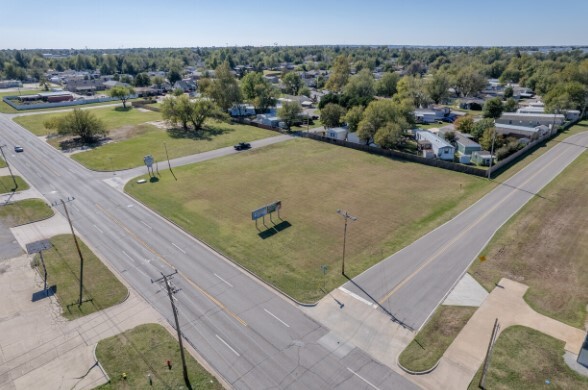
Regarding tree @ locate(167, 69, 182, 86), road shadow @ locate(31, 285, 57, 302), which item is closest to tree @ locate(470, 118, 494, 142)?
road shadow @ locate(31, 285, 57, 302)

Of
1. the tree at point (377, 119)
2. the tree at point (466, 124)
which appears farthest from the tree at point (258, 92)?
the tree at point (466, 124)

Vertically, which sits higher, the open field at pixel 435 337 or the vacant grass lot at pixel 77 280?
the vacant grass lot at pixel 77 280

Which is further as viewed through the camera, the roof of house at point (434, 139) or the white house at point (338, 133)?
the white house at point (338, 133)

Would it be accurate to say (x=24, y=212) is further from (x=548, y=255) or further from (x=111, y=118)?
(x=111, y=118)

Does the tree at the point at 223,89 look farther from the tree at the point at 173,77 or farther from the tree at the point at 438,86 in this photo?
the tree at the point at 173,77

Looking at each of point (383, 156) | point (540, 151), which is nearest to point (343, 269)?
point (383, 156)

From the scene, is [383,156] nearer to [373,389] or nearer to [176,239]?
[176,239]

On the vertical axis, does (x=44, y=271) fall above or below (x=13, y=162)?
below

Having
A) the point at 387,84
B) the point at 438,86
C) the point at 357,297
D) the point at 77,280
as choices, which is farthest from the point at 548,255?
the point at 387,84
